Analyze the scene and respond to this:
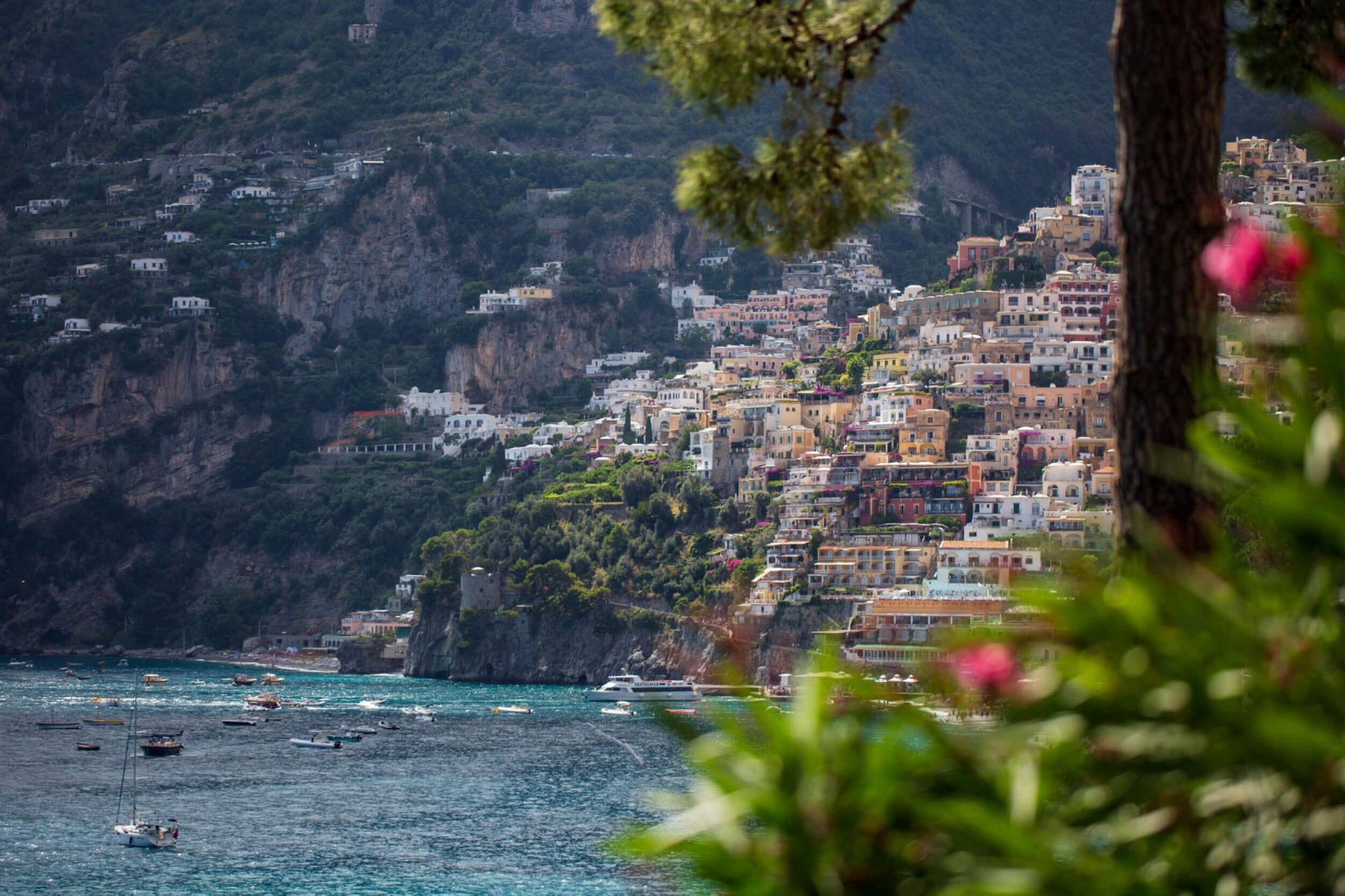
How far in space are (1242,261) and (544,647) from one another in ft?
245

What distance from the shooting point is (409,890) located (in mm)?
29781

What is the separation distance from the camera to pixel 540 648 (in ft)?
253

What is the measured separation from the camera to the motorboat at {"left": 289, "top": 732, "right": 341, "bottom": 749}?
168ft

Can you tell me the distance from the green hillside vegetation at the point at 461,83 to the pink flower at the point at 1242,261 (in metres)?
131

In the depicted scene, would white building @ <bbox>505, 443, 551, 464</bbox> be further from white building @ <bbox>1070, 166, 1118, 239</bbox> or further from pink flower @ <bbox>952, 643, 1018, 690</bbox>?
pink flower @ <bbox>952, 643, 1018, 690</bbox>

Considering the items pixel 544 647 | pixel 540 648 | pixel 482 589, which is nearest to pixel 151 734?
pixel 544 647

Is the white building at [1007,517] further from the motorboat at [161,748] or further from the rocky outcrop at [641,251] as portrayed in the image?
the rocky outcrop at [641,251]

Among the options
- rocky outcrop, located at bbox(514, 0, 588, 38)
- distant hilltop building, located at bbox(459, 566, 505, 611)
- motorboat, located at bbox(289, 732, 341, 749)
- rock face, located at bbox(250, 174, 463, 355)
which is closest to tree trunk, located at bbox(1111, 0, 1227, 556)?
motorboat, located at bbox(289, 732, 341, 749)

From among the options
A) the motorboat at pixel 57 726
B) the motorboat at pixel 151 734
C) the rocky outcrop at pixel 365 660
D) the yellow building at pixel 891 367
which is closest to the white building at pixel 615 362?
the yellow building at pixel 891 367

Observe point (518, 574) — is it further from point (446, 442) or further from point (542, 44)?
point (542, 44)

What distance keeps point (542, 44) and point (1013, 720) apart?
152 meters

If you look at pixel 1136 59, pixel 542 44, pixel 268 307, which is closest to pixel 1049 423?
pixel 268 307

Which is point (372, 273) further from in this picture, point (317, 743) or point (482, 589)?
point (317, 743)

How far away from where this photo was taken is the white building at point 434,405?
10819cm
